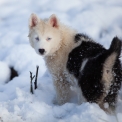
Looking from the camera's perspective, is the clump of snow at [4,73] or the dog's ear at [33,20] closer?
the dog's ear at [33,20]

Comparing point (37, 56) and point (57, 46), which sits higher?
point (57, 46)

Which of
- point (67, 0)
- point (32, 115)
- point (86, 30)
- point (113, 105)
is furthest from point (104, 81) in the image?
point (67, 0)

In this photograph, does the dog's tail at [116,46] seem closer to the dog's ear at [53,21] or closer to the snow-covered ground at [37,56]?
the snow-covered ground at [37,56]

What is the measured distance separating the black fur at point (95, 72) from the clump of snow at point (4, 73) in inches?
108

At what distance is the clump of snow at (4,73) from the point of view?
659 centimetres

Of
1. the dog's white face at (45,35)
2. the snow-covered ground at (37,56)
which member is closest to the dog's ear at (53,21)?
the dog's white face at (45,35)

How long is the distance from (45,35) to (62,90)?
97 centimetres

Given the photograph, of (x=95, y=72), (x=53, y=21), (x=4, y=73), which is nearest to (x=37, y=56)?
(x=4, y=73)

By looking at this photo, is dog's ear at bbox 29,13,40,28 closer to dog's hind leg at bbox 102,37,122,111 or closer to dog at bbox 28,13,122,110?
dog at bbox 28,13,122,110

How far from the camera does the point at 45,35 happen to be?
14.7 ft

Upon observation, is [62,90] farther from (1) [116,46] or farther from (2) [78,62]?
(1) [116,46]

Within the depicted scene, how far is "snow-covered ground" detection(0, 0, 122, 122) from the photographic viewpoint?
12.6 ft

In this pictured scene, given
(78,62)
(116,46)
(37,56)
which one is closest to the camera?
(116,46)

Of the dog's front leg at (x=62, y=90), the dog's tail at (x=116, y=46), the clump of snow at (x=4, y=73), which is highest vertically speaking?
the dog's tail at (x=116, y=46)
